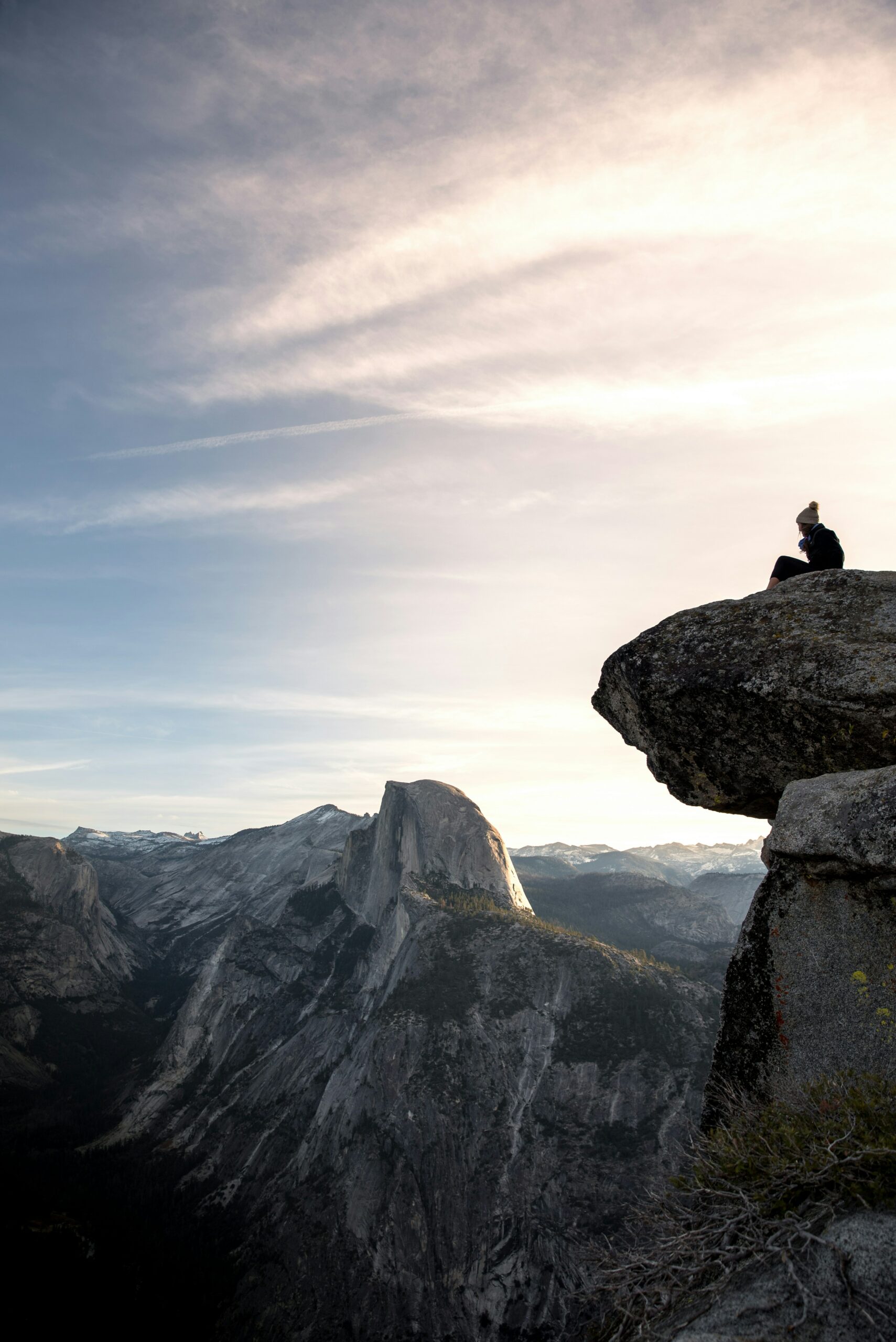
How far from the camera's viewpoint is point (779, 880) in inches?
382

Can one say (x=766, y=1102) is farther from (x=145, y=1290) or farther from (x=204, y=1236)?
(x=204, y=1236)

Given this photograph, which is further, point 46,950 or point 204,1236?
point 46,950

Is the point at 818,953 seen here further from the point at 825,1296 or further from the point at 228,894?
the point at 228,894

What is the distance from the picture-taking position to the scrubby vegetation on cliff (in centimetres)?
548

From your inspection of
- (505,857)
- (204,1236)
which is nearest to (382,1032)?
(204,1236)

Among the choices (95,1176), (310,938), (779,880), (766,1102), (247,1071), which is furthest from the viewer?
(310,938)

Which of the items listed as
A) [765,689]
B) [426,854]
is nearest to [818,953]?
[765,689]

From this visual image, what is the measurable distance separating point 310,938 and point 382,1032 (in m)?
48.4

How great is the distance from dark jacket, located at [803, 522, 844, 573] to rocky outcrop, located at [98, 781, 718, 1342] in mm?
48775

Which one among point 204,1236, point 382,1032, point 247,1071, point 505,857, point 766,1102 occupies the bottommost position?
point 204,1236

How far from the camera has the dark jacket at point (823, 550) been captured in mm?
12406

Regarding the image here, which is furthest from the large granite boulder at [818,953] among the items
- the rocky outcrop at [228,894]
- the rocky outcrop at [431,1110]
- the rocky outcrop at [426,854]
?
the rocky outcrop at [228,894]

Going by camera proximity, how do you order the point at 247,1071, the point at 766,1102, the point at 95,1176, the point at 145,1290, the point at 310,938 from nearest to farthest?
the point at 766,1102 → the point at 145,1290 → the point at 95,1176 → the point at 247,1071 → the point at 310,938

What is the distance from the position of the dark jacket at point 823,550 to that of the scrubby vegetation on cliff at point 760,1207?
886cm
